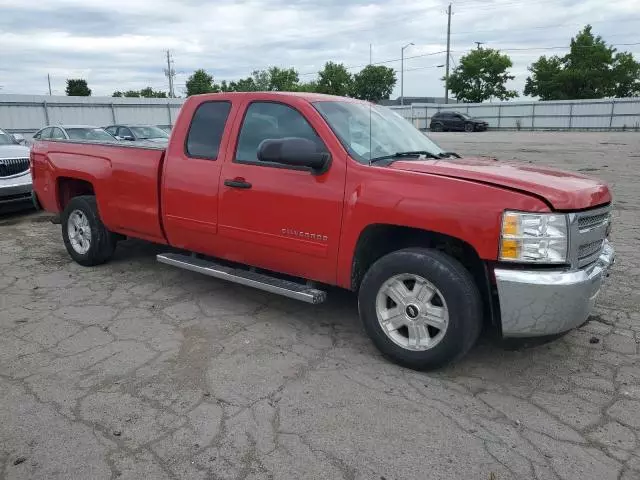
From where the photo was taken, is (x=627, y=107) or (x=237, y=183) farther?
(x=627, y=107)

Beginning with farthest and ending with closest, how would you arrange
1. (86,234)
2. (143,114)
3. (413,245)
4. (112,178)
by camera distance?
(143,114)
(86,234)
(112,178)
(413,245)

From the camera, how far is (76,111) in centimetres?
2828

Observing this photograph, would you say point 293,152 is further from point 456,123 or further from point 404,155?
point 456,123

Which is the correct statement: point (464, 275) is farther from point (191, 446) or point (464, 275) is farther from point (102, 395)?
point (102, 395)

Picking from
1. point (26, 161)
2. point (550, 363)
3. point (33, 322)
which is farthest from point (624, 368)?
point (26, 161)

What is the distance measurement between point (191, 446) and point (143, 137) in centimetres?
1590

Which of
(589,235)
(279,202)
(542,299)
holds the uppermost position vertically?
(279,202)

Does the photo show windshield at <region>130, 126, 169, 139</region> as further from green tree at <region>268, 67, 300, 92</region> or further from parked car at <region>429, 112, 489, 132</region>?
green tree at <region>268, 67, 300, 92</region>

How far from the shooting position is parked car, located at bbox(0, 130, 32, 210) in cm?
887

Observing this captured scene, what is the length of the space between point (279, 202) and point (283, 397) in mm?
1455

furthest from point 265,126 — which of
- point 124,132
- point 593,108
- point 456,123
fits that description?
point 593,108

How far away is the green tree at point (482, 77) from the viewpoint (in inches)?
2468

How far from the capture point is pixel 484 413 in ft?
10.1

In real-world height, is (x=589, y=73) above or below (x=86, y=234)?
above
